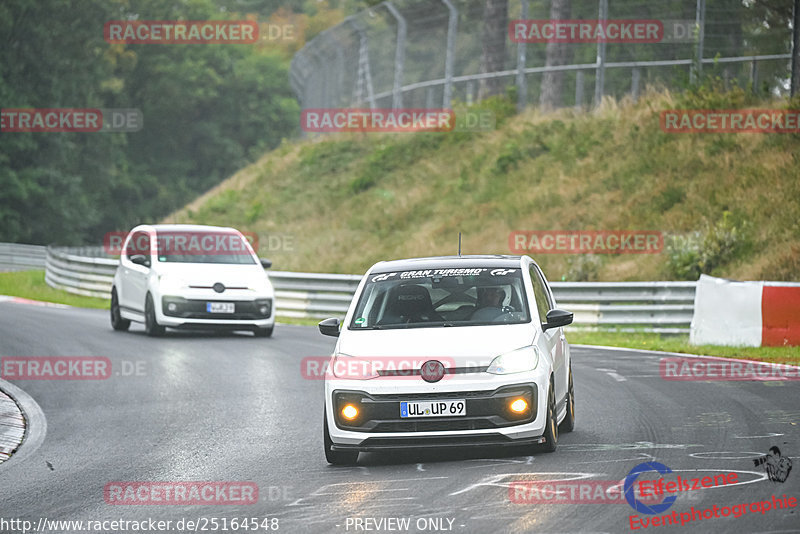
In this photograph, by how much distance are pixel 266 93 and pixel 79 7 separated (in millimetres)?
21519

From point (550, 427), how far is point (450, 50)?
85.4ft

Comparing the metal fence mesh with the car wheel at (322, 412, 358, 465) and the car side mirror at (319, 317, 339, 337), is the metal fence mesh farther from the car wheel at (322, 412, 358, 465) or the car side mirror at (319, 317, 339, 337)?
the car wheel at (322, 412, 358, 465)

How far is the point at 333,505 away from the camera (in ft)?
25.3

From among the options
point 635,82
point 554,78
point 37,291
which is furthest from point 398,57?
point 37,291

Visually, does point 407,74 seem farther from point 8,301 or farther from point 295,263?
point 8,301

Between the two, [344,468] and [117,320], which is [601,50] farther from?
[344,468]

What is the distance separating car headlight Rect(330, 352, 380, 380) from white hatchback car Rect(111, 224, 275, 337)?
1084 cm

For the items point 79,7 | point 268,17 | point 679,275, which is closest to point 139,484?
point 679,275

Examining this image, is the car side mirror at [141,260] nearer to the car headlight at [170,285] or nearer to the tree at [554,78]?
the car headlight at [170,285]

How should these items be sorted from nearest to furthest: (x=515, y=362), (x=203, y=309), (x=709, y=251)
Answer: (x=515, y=362), (x=203, y=309), (x=709, y=251)

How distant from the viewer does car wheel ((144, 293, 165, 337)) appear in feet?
66.2

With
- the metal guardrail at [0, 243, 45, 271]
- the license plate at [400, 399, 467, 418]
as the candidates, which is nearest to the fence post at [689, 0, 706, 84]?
the license plate at [400, 399, 467, 418]

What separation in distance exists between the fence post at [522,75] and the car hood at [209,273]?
1470cm

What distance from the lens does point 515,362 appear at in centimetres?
916
